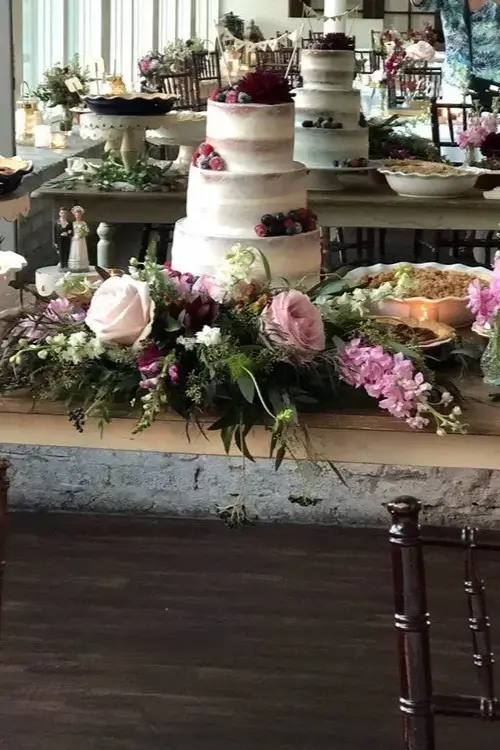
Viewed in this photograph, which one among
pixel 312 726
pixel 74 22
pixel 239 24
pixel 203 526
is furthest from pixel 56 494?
pixel 239 24

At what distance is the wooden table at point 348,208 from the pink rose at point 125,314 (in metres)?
1.76

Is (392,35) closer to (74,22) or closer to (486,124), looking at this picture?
(74,22)

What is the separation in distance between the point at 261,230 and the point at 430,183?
5.37ft

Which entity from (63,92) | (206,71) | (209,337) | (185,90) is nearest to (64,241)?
(209,337)

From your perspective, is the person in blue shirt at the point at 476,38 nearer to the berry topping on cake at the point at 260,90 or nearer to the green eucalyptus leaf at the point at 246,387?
the berry topping on cake at the point at 260,90

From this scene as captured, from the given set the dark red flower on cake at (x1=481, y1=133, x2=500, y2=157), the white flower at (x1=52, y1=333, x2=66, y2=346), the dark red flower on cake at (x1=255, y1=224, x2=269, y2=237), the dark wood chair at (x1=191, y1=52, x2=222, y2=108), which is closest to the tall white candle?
the dark wood chair at (x1=191, y1=52, x2=222, y2=108)

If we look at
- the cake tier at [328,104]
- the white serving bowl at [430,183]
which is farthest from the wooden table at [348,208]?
the cake tier at [328,104]

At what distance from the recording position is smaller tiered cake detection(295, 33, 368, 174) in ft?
11.7

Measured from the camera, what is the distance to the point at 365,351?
1.58 metres

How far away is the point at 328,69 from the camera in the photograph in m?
3.58

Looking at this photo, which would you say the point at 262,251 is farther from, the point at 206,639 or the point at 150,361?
the point at 206,639

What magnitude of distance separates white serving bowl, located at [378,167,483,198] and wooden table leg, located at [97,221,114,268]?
954 millimetres

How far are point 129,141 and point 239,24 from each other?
8643 millimetres

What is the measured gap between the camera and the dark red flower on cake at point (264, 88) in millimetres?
1739
